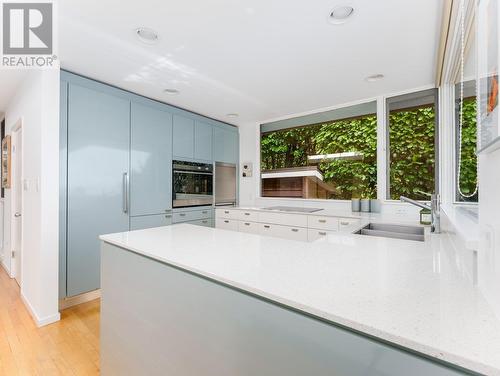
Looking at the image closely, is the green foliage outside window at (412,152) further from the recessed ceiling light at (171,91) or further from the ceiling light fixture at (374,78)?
the recessed ceiling light at (171,91)

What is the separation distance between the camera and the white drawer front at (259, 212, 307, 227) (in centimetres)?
330

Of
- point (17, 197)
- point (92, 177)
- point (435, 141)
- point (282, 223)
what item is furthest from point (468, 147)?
point (17, 197)

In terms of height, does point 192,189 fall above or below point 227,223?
above

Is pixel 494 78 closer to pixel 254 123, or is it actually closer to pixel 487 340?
pixel 487 340

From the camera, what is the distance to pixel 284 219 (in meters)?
3.47

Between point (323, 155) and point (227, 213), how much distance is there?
171 centimetres

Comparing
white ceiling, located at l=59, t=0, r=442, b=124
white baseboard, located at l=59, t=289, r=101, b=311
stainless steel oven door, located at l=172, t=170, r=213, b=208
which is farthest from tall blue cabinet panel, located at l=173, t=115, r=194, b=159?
white baseboard, located at l=59, t=289, r=101, b=311

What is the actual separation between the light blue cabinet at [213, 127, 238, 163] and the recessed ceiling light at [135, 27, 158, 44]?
2288 millimetres

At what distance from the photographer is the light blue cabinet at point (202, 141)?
3.98 meters

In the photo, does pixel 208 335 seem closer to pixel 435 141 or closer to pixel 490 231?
pixel 490 231

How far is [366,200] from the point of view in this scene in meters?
3.27

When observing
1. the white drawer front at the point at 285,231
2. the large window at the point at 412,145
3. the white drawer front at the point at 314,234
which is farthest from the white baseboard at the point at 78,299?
the large window at the point at 412,145

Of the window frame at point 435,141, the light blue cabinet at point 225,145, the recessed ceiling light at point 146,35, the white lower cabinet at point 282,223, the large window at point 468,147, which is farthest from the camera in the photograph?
the light blue cabinet at point 225,145

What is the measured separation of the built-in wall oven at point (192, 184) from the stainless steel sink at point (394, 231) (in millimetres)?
2470
